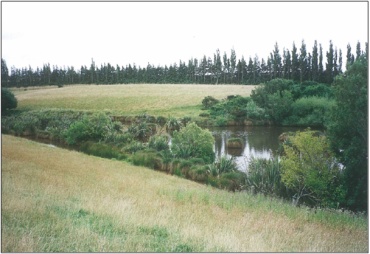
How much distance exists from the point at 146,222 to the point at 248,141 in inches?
1037

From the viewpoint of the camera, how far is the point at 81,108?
37.0m

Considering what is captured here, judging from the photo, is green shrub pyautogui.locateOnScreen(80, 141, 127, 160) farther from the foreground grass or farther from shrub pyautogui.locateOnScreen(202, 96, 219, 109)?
shrub pyautogui.locateOnScreen(202, 96, 219, 109)

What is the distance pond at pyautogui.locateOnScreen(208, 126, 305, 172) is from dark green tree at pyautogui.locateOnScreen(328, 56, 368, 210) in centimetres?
836

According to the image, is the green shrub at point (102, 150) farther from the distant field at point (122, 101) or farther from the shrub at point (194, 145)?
the distant field at point (122, 101)

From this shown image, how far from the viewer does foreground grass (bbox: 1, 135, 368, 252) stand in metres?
6.16

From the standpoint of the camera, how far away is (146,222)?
7684 mm

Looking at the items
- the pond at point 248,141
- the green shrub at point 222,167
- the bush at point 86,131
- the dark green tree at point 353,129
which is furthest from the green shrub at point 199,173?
the bush at point 86,131

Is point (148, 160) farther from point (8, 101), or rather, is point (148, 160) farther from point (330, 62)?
point (330, 62)

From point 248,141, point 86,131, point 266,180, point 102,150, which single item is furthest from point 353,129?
point 86,131

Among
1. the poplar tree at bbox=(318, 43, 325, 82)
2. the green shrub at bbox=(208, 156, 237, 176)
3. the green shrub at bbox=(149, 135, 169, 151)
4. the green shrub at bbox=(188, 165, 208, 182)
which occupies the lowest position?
the green shrub at bbox=(188, 165, 208, 182)

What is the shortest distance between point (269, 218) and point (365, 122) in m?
6.84

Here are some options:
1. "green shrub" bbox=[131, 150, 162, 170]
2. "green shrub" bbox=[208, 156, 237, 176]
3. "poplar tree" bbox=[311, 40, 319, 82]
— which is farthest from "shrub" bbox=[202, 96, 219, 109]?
"poplar tree" bbox=[311, 40, 319, 82]

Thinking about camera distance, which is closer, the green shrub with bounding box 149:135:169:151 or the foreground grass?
the foreground grass

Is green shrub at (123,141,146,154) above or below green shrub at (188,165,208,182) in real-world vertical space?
above
